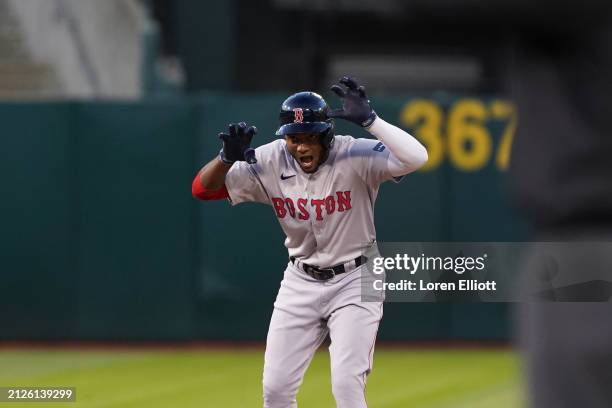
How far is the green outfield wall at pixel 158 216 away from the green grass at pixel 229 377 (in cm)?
44

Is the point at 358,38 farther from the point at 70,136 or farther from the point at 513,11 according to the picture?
the point at 513,11

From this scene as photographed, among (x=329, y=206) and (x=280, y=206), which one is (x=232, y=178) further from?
(x=329, y=206)

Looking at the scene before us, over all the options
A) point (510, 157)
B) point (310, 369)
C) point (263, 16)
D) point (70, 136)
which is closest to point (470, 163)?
point (310, 369)

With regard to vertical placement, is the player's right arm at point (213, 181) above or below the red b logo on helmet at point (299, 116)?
below

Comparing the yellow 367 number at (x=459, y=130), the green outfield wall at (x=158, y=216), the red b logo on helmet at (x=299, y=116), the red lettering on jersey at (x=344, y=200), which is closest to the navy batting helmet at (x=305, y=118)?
the red b logo on helmet at (x=299, y=116)

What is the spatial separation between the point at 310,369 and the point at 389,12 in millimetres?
8334

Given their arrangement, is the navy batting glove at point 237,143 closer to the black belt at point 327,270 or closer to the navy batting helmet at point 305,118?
the navy batting helmet at point 305,118

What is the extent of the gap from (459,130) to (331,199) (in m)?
5.99

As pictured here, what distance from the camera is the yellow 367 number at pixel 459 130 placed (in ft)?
36.3

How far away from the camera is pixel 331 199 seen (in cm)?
536

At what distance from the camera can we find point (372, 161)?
5367 millimetres

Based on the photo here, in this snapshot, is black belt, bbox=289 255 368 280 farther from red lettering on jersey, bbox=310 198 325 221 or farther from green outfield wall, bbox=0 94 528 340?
green outfield wall, bbox=0 94 528 340

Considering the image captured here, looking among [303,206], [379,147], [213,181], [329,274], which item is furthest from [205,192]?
[379,147]

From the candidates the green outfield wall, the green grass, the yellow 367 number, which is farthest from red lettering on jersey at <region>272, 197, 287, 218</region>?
the yellow 367 number
